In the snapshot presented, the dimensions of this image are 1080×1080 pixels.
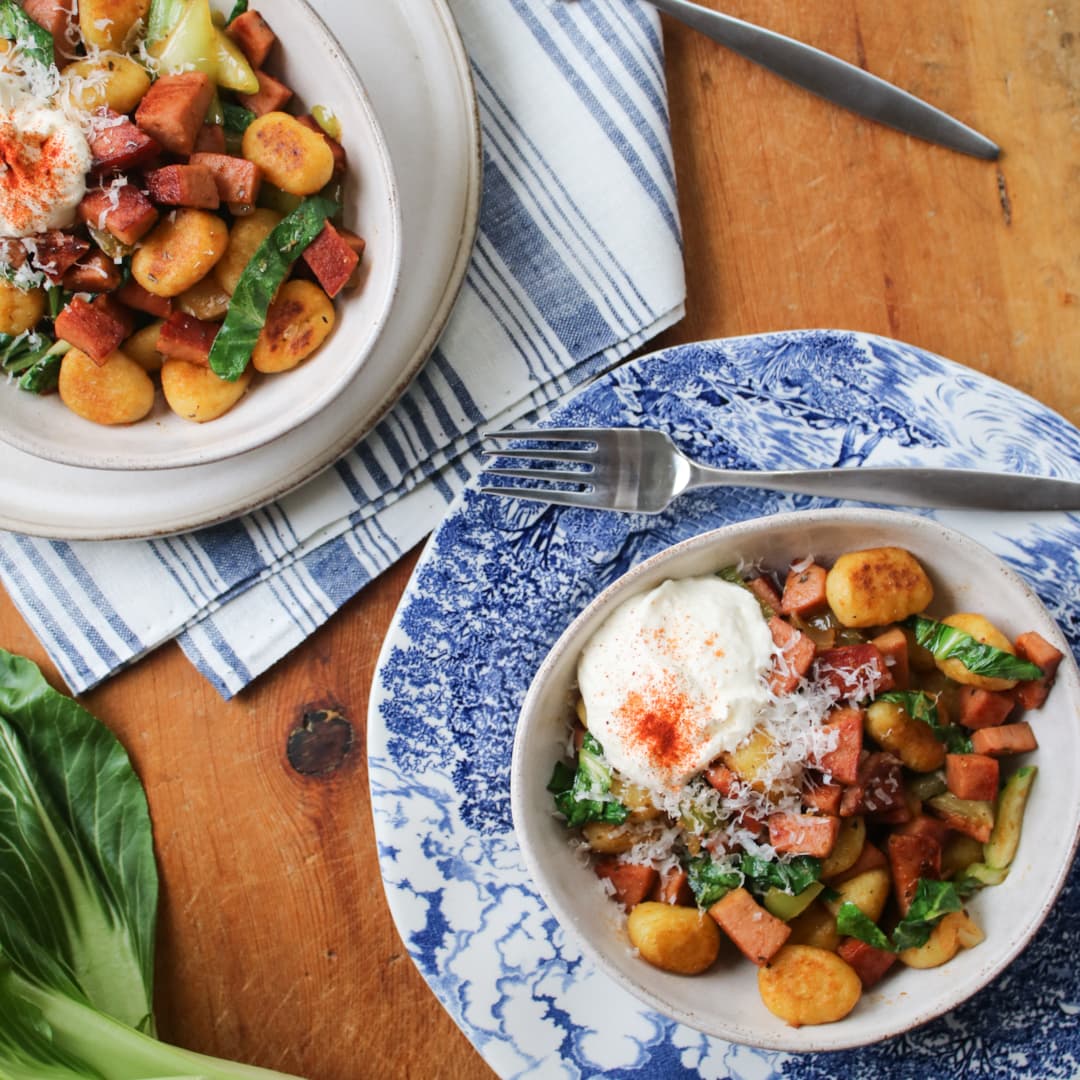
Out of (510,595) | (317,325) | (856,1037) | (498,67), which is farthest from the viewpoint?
(498,67)

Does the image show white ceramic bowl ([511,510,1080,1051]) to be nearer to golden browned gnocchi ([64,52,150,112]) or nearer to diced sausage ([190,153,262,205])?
diced sausage ([190,153,262,205])

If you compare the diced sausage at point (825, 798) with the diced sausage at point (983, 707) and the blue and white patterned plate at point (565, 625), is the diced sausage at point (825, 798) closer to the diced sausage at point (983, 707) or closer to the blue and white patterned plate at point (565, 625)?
the diced sausage at point (983, 707)

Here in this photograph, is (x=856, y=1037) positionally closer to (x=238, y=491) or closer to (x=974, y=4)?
(x=238, y=491)

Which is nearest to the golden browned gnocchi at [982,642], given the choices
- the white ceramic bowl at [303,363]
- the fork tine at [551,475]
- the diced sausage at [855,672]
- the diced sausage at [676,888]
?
the diced sausage at [855,672]

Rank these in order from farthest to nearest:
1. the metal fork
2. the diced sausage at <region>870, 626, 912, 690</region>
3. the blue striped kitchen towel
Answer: the blue striped kitchen towel, the metal fork, the diced sausage at <region>870, 626, 912, 690</region>

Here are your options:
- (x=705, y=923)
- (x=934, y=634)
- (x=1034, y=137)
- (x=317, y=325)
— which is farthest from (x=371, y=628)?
(x=1034, y=137)

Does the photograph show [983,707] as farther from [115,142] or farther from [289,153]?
[115,142]

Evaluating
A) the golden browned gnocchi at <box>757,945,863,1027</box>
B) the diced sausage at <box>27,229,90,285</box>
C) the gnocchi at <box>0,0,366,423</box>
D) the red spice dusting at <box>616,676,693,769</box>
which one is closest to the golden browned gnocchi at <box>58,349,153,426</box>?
the gnocchi at <box>0,0,366,423</box>
